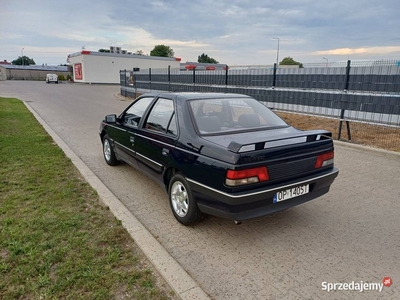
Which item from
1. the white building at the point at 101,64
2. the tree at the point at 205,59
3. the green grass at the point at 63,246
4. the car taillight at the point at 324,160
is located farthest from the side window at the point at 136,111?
the tree at the point at 205,59

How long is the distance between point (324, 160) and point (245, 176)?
1.21 m

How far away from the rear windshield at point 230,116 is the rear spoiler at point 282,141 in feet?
1.86

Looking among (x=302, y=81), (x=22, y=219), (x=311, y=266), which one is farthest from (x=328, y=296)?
(x=302, y=81)

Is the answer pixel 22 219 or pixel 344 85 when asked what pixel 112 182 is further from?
pixel 344 85

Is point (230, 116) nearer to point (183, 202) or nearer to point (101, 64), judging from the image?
point (183, 202)

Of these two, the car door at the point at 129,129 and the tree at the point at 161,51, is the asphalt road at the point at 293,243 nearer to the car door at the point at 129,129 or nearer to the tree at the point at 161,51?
the car door at the point at 129,129

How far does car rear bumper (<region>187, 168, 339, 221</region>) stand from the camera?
2.86 m

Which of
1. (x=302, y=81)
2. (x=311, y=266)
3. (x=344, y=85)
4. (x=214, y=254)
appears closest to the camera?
(x=311, y=266)

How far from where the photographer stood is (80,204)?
3926mm

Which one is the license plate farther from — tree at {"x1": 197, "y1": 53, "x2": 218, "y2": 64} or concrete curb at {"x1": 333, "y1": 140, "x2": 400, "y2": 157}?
tree at {"x1": 197, "y1": 53, "x2": 218, "y2": 64}

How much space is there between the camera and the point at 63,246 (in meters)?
2.95

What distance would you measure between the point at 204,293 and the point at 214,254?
2.00ft

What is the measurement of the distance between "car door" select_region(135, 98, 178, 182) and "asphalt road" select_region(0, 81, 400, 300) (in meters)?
0.55

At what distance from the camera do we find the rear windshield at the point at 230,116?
11.9ft
